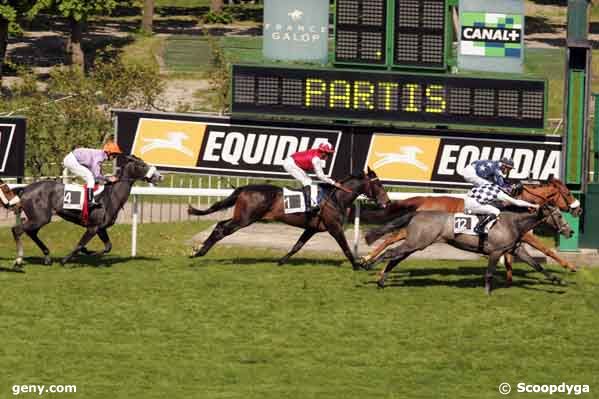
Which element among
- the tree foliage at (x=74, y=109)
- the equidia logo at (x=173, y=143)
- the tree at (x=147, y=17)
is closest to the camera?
the equidia logo at (x=173, y=143)

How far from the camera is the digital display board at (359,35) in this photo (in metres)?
24.5

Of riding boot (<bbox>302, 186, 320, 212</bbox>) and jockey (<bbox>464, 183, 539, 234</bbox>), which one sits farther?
riding boot (<bbox>302, 186, 320, 212</bbox>)

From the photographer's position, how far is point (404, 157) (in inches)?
997

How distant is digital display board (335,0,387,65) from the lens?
24500 millimetres

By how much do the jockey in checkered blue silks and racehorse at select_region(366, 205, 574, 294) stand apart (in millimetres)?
159

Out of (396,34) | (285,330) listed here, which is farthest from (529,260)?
(396,34)

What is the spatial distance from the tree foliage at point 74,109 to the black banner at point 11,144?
5.34 meters

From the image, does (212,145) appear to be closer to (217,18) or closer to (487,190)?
(487,190)

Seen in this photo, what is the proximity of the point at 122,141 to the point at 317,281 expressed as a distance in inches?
208

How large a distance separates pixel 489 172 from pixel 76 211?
19.1 feet

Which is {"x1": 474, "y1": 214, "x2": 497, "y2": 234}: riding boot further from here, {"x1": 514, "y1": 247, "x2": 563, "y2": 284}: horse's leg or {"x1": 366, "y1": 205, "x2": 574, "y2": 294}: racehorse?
{"x1": 514, "y1": 247, "x2": 563, "y2": 284}: horse's leg

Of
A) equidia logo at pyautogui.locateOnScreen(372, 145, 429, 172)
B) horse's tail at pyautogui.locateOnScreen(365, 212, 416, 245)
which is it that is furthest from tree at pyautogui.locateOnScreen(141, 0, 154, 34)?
horse's tail at pyautogui.locateOnScreen(365, 212, 416, 245)

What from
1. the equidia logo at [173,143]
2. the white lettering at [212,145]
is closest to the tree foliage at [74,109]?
the equidia logo at [173,143]

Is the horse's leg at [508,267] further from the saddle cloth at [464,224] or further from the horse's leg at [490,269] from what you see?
the saddle cloth at [464,224]
